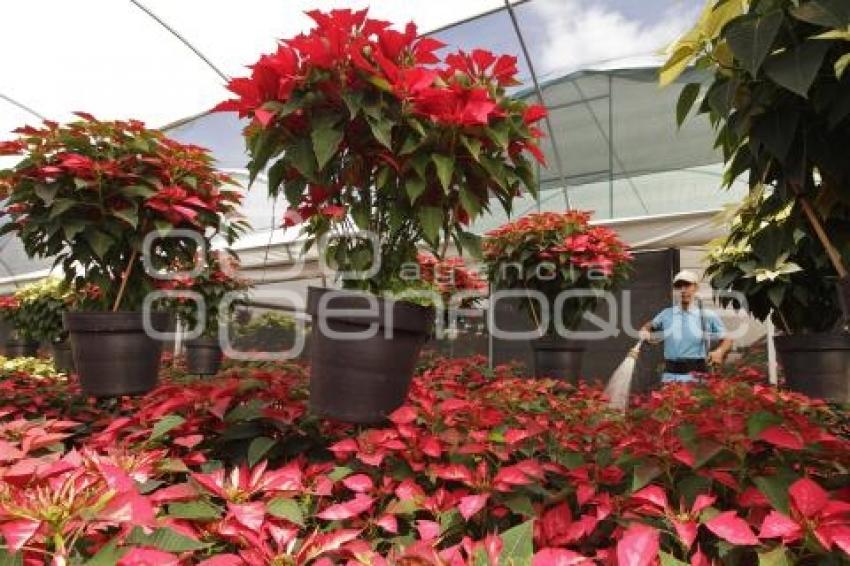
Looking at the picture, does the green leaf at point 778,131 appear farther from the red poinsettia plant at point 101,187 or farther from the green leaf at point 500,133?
the red poinsettia plant at point 101,187

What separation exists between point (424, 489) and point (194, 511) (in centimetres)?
47

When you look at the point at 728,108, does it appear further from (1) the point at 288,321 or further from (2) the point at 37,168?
(1) the point at 288,321

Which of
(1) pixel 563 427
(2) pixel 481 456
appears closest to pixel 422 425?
(2) pixel 481 456

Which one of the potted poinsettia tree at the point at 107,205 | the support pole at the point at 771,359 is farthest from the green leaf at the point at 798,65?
the support pole at the point at 771,359

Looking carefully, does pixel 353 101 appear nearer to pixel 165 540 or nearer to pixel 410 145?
pixel 410 145

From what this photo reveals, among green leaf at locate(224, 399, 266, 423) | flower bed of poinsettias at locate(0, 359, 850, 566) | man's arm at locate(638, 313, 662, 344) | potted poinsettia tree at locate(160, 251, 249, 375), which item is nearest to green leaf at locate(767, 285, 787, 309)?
flower bed of poinsettias at locate(0, 359, 850, 566)

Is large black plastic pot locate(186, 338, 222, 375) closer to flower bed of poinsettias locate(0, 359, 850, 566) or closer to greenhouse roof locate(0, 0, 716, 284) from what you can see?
greenhouse roof locate(0, 0, 716, 284)

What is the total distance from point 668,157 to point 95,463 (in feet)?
19.8

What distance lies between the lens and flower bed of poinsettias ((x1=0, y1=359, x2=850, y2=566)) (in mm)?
755

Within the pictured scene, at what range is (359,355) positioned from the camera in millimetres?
1372

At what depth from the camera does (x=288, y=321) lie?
8.32 metres

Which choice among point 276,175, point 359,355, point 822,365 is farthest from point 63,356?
point 822,365

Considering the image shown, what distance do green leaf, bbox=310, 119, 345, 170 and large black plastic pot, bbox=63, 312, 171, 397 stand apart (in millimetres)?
1089

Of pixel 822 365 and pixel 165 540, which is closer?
pixel 165 540
